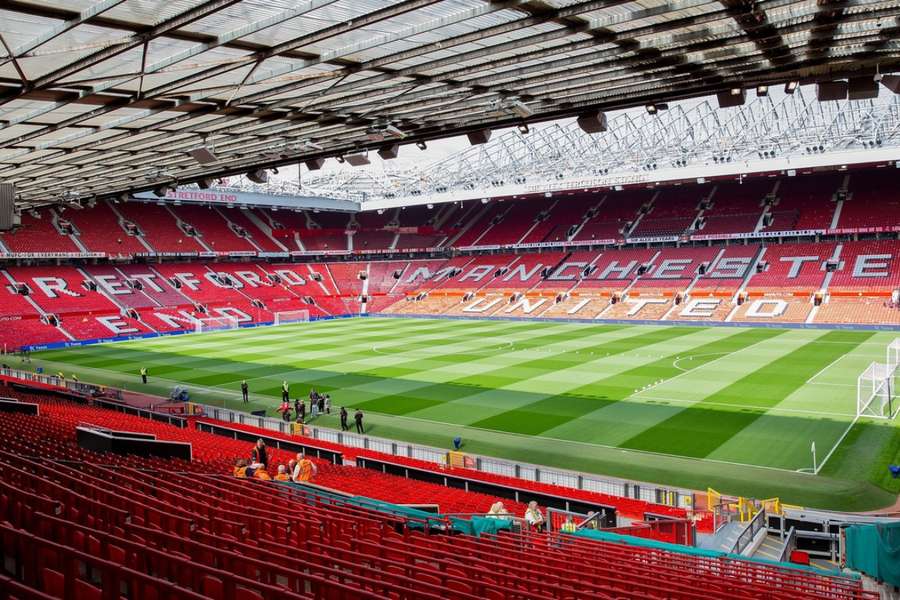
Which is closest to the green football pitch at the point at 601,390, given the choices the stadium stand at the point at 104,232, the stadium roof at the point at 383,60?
the stadium roof at the point at 383,60

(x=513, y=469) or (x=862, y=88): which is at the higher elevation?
(x=862, y=88)

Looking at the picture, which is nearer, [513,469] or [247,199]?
[513,469]

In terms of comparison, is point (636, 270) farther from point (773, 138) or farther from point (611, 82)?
point (611, 82)

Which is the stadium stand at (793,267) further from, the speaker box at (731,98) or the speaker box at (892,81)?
the speaker box at (892,81)

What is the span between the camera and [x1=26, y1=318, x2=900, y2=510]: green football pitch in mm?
19828

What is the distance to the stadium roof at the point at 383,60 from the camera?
9891 millimetres

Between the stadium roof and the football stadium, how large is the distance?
0.24 ft

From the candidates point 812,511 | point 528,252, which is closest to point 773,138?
point 528,252

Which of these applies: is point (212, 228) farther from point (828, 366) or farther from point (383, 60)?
point (383, 60)

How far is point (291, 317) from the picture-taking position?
67250mm

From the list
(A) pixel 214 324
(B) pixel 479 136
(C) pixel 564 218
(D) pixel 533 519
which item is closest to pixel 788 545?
(D) pixel 533 519

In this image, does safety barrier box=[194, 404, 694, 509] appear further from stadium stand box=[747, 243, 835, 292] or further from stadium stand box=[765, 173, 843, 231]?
stadium stand box=[765, 173, 843, 231]

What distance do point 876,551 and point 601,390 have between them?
1835 centimetres

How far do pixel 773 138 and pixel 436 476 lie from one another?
45921 mm
